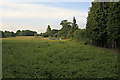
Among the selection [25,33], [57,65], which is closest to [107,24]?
[25,33]

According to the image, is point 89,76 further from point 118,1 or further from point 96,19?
point 96,19

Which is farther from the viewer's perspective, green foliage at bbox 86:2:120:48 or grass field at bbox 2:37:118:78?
green foliage at bbox 86:2:120:48

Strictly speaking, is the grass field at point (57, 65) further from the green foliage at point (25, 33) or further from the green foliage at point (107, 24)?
the green foliage at point (107, 24)

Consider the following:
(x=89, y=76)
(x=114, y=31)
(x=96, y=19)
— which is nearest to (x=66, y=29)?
(x=96, y=19)

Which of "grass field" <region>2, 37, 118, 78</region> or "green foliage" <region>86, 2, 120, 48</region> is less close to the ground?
"green foliage" <region>86, 2, 120, 48</region>

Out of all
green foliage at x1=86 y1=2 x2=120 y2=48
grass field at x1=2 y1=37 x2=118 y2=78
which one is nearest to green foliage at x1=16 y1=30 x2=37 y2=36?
grass field at x1=2 y1=37 x2=118 y2=78

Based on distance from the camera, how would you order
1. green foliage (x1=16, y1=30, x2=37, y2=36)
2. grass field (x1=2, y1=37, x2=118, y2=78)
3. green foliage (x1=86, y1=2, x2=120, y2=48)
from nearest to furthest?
1. grass field (x1=2, y1=37, x2=118, y2=78)
2. green foliage (x1=16, y1=30, x2=37, y2=36)
3. green foliage (x1=86, y1=2, x2=120, y2=48)

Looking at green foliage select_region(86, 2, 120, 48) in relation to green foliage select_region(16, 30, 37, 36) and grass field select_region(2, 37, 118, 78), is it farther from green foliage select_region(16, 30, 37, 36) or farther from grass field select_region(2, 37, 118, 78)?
green foliage select_region(16, 30, 37, 36)

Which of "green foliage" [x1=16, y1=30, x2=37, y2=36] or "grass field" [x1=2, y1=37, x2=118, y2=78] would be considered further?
"green foliage" [x1=16, y1=30, x2=37, y2=36]

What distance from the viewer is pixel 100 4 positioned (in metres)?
25.8

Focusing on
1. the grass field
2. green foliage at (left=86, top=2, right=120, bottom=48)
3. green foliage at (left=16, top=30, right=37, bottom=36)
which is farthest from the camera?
green foliage at (left=86, top=2, right=120, bottom=48)

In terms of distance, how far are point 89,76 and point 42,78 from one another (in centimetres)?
300

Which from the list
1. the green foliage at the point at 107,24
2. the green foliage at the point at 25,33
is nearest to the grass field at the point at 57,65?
the green foliage at the point at 25,33

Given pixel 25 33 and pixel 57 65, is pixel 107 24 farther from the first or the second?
pixel 57 65
